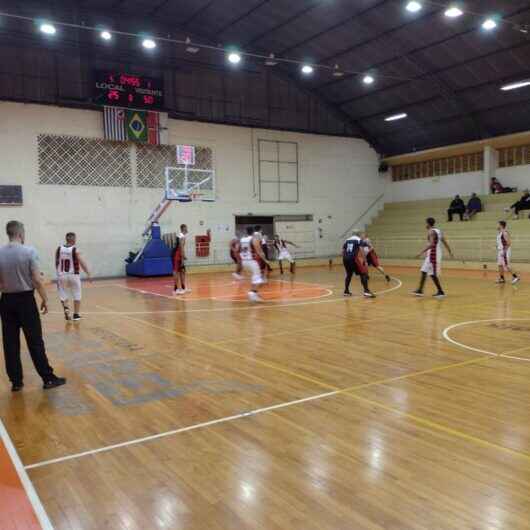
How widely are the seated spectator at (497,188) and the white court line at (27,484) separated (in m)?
24.4

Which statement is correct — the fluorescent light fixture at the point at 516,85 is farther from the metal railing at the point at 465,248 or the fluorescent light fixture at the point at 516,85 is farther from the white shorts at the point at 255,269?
the white shorts at the point at 255,269

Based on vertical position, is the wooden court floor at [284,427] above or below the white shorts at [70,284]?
below

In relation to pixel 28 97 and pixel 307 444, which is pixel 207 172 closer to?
pixel 28 97

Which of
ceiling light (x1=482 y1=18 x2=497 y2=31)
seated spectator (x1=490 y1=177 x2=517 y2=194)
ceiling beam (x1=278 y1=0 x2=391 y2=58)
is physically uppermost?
ceiling beam (x1=278 y1=0 x2=391 y2=58)

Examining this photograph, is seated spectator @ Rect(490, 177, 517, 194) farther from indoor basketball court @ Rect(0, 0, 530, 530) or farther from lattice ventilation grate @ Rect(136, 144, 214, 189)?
lattice ventilation grate @ Rect(136, 144, 214, 189)

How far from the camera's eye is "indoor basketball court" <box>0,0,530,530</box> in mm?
3447

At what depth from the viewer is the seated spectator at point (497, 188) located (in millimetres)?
24266

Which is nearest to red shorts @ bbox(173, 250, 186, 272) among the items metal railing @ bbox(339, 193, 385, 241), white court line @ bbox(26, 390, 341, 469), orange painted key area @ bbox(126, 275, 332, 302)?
orange painted key area @ bbox(126, 275, 332, 302)

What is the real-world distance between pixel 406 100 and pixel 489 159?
483cm

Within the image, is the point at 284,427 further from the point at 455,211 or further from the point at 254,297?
the point at 455,211

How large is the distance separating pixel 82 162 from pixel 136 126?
2.66 metres

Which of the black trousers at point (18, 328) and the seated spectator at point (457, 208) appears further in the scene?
the seated spectator at point (457, 208)

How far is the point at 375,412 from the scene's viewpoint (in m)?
4.64

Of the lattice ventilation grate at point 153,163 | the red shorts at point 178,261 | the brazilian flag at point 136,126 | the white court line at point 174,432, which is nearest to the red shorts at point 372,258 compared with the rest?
the red shorts at point 178,261
